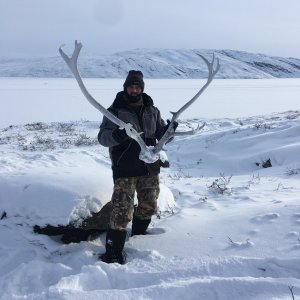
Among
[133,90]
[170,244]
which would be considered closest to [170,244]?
[170,244]

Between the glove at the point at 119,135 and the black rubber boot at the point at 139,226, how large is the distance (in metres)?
1.09

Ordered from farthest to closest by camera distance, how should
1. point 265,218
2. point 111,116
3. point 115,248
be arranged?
point 265,218 < point 115,248 < point 111,116

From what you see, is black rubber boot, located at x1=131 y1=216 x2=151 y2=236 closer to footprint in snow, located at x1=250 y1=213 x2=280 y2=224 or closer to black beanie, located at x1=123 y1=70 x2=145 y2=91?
footprint in snow, located at x1=250 y1=213 x2=280 y2=224

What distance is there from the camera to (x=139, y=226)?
14.9ft

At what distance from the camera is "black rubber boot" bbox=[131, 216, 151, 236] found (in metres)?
4.52

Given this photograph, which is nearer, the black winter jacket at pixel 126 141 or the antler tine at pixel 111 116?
the antler tine at pixel 111 116

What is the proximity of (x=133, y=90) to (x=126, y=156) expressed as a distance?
2.09 ft

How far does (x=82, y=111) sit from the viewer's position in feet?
82.6

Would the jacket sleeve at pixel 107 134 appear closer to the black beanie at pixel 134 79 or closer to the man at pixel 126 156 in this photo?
the man at pixel 126 156

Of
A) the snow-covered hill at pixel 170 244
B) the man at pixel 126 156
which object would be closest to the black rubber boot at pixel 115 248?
the man at pixel 126 156

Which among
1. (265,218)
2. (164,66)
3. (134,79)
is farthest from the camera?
(164,66)

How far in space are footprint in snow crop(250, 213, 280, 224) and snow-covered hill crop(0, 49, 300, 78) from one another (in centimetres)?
12593

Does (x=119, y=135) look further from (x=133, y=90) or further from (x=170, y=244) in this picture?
(x=170, y=244)

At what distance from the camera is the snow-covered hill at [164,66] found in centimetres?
13688
